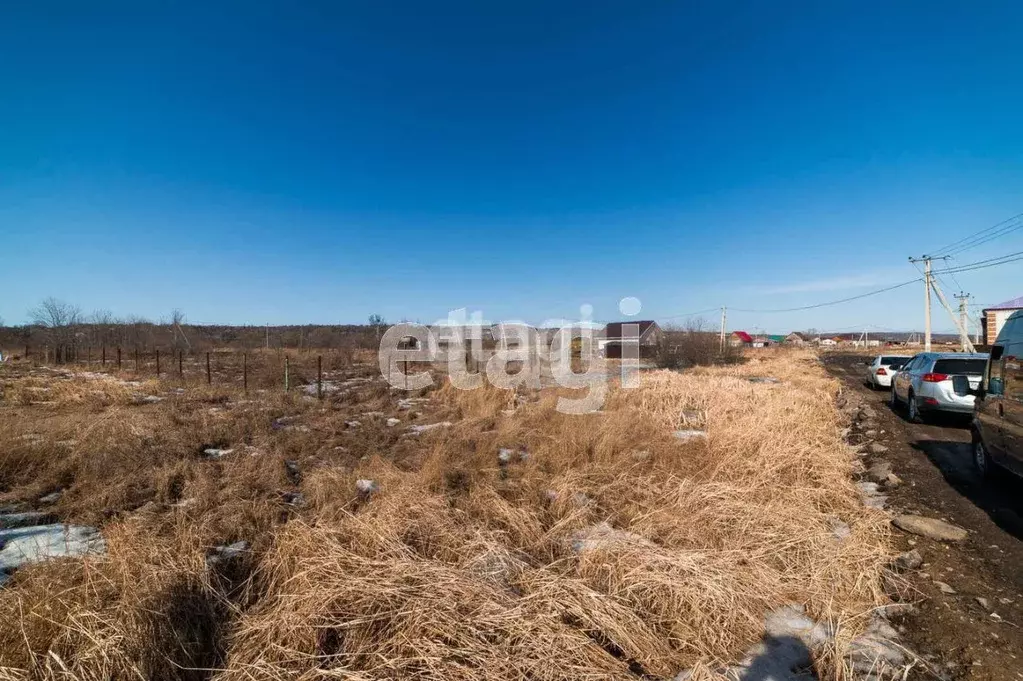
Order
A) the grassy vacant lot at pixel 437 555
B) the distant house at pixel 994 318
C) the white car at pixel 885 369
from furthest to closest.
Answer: the distant house at pixel 994 318
the white car at pixel 885 369
the grassy vacant lot at pixel 437 555

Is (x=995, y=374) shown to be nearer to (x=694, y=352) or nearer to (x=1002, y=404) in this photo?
(x=1002, y=404)

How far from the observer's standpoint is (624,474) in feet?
19.1

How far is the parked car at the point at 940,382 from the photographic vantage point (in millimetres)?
8891

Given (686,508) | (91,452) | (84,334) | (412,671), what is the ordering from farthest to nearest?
(84,334) < (91,452) < (686,508) < (412,671)

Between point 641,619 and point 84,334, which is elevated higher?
point 84,334

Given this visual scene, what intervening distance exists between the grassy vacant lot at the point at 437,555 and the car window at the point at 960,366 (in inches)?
163

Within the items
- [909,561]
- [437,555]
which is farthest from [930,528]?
[437,555]

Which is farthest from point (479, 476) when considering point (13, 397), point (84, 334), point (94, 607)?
point (84, 334)

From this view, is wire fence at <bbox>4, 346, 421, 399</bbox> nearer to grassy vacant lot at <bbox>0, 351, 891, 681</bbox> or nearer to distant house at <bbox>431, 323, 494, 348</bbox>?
distant house at <bbox>431, 323, 494, 348</bbox>

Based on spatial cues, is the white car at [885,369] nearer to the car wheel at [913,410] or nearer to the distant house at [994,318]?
the car wheel at [913,410]

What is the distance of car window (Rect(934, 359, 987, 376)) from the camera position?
30.7ft

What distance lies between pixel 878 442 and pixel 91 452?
42.4 ft

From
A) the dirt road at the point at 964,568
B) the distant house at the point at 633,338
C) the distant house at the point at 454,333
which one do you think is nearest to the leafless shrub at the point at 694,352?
the distant house at the point at 633,338

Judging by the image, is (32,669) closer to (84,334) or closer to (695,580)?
(695,580)
